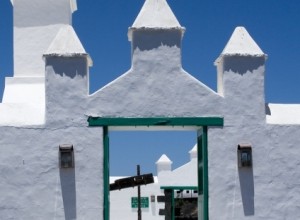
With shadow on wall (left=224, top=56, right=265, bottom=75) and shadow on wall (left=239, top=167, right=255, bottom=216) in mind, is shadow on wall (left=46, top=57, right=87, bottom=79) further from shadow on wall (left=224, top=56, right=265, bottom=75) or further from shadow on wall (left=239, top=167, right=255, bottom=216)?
shadow on wall (left=239, top=167, right=255, bottom=216)

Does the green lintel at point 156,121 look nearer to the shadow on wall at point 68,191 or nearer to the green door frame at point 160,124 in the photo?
the green door frame at point 160,124

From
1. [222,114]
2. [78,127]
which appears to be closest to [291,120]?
[222,114]

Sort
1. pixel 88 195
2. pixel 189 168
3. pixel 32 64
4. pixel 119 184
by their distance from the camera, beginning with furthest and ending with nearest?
pixel 189 168 < pixel 119 184 < pixel 32 64 < pixel 88 195

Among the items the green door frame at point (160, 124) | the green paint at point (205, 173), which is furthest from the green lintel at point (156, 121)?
the green paint at point (205, 173)

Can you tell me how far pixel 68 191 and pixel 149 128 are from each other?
214cm

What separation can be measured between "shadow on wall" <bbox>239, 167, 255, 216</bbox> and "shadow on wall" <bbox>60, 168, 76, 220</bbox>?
11.0 feet

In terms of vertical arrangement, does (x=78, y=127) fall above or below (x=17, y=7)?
below

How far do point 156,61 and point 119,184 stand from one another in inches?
338

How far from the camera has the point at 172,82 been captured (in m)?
14.4

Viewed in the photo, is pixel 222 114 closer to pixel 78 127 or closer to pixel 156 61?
pixel 156 61

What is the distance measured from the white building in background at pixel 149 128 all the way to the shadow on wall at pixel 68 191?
0.02 metres

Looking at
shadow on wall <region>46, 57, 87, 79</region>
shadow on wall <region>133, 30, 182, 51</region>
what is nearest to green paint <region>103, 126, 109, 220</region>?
shadow on wall <region>46, 57, 87, 79</region>

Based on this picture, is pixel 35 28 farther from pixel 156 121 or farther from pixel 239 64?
pixel 239 64

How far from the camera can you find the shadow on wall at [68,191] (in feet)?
46.0
